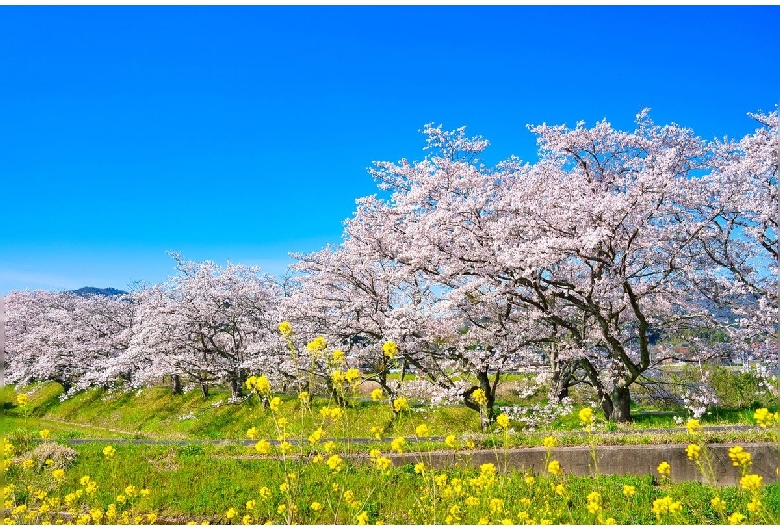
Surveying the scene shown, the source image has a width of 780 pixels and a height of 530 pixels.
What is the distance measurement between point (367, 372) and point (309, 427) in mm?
3622

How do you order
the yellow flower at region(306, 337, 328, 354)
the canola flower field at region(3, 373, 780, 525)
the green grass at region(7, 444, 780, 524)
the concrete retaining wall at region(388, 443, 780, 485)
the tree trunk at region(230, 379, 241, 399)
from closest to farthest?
the yellow flower at region(306, 337, 328, 354)
the canola flower field at region(3, 373, 780, 525)
the green grass at region(7, 444, 780, 524)
the concrete retaining wall at region(388, 443, 780, 485)
the tree trunk at region(230, 379, 241, 399)

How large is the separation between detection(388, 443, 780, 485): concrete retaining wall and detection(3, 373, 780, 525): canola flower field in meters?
0.22

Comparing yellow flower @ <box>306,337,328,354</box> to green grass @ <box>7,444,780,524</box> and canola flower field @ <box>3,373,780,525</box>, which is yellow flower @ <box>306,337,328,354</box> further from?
green grass @ <box>7,444,780,524</box>

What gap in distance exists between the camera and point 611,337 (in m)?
14.8

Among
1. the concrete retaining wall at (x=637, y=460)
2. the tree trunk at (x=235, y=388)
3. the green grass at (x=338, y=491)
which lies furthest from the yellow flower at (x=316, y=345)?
the tree trunk at (x=235, y=388)

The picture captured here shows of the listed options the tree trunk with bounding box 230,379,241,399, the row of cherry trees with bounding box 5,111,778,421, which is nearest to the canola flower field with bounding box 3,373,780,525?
the row of cherry trees with bounding box 5,111,778,421

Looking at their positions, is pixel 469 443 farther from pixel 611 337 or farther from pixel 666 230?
pixel 666 230

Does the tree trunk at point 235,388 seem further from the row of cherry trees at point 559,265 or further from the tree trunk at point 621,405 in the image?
the tree trunk at point 621,405

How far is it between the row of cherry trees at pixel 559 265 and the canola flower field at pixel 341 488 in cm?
281

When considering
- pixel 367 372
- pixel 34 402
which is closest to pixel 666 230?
pixel 367 372

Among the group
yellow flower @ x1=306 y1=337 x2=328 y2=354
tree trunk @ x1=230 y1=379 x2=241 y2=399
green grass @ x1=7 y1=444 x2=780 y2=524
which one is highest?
yellow flower @ x1=306 y1=337 x2=328 y2=354

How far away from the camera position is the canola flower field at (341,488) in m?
6.03

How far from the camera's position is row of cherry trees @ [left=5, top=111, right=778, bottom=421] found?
13.4m

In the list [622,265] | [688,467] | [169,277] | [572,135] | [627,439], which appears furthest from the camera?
[169,277]
